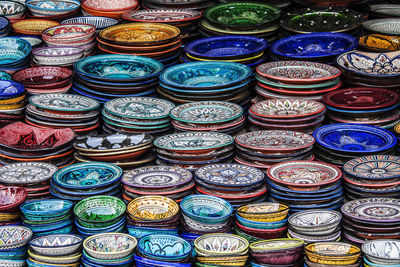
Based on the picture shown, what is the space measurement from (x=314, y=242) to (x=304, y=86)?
1550 millimetres

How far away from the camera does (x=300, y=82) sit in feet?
18.4

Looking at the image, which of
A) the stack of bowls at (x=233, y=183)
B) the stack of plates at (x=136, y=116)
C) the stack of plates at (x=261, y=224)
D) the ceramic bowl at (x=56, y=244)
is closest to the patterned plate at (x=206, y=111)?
the stack of plates at (x=136, y=116)

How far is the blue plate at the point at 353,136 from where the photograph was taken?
5.28 meters

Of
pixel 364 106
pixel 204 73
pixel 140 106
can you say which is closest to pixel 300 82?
pixel 364 106

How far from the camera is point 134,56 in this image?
6129 millimetres

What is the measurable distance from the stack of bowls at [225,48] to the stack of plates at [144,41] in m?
0.13

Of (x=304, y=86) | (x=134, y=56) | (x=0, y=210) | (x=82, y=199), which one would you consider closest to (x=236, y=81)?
(x=304, y=86)

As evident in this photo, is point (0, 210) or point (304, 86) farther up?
point (304, 86)

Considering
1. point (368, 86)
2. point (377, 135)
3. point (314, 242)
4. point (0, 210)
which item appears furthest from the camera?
point (368, 86)

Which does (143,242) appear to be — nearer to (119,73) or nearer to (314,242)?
(314,242)

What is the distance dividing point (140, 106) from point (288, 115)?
1.12m

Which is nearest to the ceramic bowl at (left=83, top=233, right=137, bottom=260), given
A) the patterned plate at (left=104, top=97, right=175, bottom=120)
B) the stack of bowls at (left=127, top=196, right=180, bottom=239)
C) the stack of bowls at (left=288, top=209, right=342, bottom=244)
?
the stack of bowls at (left=127, top=196, right=180, bottom=239)

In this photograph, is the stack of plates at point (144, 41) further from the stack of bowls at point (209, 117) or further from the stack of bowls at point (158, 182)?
the stack of bowls at point (158, 182)

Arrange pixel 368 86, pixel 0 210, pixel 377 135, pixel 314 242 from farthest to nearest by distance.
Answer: pixel 368 86 < pixel 377 135 < pixel 0 210 < pixel 314 242
